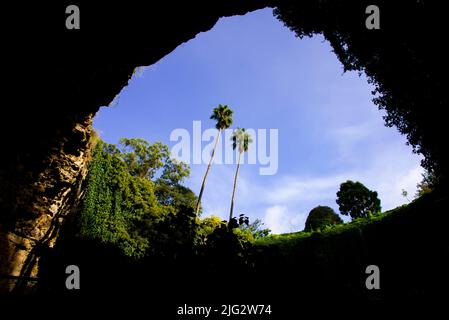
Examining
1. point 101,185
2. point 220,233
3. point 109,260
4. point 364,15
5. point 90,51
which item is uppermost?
point 364,15

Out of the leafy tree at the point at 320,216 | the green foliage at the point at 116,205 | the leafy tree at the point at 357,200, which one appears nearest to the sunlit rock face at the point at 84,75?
the green foliage at the point at 116,205

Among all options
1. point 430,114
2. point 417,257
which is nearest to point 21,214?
point 430,114

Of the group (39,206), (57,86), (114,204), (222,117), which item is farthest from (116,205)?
(222,117)

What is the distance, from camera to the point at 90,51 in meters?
6.63

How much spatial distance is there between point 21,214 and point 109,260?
716cm

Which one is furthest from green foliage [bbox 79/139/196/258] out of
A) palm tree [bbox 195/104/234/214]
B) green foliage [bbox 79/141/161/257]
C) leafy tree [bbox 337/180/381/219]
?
leafy tree [bbox 337/180/381/219]

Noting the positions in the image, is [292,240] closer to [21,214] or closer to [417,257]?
[417,257]

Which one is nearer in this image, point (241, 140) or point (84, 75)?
point (84, 75)

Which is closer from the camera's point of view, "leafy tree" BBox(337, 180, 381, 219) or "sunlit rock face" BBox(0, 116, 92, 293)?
"sunlit rock face" BBox(0, 116, 92, 293)

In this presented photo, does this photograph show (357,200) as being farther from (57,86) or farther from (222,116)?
(57,86)

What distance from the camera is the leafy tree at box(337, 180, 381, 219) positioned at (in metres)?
35.8

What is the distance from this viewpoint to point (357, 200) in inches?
1448

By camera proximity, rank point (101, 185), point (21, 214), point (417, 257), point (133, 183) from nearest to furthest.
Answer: point (21, 214) < point (417, 257) < point (101, 185) < point (133, 183)

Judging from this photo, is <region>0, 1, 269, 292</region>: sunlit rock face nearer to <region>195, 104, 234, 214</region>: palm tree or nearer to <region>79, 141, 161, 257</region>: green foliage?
<region>79, 141, 161, 257</region>: green foliage
